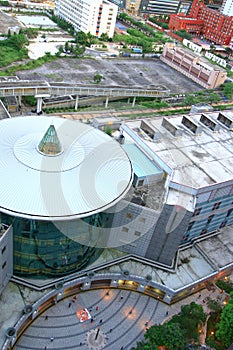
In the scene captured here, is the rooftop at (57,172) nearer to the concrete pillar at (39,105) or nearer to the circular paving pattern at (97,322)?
the circular paving pattern at (97,322)

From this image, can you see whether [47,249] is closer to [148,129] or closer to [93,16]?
[148,129]

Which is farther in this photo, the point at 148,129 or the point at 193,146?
the point at 148,129

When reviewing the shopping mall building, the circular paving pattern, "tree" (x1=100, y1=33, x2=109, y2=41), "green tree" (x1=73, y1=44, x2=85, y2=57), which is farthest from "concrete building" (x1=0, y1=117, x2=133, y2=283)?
"tree" (x1=100, y1=33, x2=109, y2=41)

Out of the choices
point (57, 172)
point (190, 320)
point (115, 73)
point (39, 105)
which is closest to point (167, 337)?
point (190, 320)

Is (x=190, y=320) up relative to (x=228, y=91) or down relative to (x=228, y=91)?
down

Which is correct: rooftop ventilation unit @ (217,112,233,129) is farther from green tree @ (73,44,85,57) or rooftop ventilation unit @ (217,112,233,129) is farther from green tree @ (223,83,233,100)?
green tree @ (73,44,85,57)

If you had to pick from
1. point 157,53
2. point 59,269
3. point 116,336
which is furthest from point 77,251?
point 157,53

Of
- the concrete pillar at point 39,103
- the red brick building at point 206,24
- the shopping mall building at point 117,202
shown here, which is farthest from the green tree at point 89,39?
the shopping mall building at point 117,202
